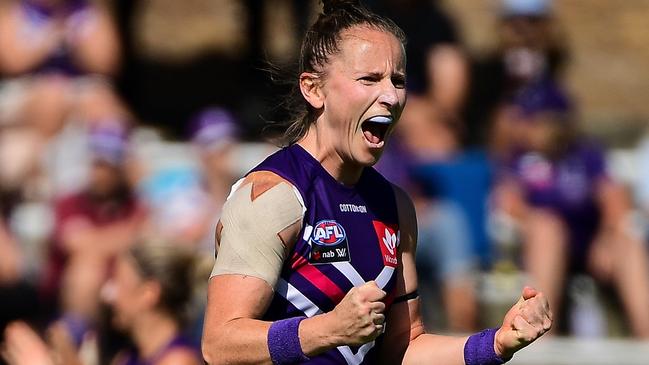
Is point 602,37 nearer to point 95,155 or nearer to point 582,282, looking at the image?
point 582,282

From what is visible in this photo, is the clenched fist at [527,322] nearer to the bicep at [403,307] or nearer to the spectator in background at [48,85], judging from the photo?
the bicep at [403,307]

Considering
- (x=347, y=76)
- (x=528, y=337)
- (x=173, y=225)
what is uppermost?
(x=347, y=76)

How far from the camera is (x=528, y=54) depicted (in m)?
9.33

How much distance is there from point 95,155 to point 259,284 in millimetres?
4929

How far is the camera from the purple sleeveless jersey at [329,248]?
3.76 metres

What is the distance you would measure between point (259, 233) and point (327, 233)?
0.70 ft

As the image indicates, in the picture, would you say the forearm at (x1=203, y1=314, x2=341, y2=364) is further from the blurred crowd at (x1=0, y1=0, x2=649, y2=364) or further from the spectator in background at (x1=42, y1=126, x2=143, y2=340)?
the spectator in background at (x1=42, y1=126, x2=143, y2=340)

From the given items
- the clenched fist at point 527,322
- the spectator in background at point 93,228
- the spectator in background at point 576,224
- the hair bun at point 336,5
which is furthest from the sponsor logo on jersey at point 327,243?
the spectator in background at point 576,224

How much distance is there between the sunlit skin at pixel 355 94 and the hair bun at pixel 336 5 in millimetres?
152

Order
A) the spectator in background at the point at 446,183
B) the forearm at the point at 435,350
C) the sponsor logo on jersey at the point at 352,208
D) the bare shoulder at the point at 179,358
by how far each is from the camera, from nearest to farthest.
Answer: the sponsor logo on jersey at the point at 352,208, the forearm at the point at 435,350, the bare shoulder at the point at 179,358, the spectator in background at the point at 446,183

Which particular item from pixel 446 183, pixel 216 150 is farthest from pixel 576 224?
pixel 216 150

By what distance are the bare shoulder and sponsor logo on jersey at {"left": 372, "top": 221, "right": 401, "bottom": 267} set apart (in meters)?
1.86

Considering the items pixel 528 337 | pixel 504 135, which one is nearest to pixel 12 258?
pixel 504 135

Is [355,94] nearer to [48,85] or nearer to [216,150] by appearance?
[216,150]
